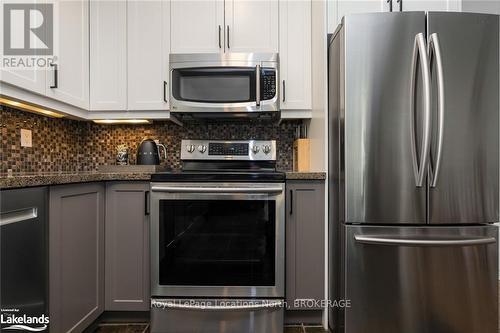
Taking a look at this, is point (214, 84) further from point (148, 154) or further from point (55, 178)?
point (55, 178)

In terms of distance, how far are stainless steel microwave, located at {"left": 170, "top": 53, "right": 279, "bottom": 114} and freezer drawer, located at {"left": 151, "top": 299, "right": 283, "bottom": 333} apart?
115cm

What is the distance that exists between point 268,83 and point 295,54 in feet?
1.01

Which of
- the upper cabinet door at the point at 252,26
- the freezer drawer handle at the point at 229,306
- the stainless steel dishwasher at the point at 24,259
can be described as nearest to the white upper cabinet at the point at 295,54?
the upper cabinet door at the point at 252,26

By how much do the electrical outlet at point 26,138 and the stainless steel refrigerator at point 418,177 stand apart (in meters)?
1.82

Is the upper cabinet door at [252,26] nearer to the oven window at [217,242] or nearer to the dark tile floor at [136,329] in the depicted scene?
the oven window at [217,242]

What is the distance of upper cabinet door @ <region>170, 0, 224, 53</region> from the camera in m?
1.97

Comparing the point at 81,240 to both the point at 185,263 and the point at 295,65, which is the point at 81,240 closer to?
the point at 185,263

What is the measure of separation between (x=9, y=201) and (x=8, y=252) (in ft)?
0.62

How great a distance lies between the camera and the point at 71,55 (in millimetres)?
1782

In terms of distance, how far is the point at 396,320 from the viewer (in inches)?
55.6

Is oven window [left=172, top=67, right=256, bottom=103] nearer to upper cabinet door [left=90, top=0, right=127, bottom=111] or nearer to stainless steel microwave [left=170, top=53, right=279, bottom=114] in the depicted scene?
stainless steel microwave [left=170, top=53, right=279, bottom=114]

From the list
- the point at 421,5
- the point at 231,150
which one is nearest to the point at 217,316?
the point at 231,150

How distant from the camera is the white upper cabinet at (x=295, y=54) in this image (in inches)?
77.4

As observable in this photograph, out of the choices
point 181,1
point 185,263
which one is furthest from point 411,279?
point 181,1
